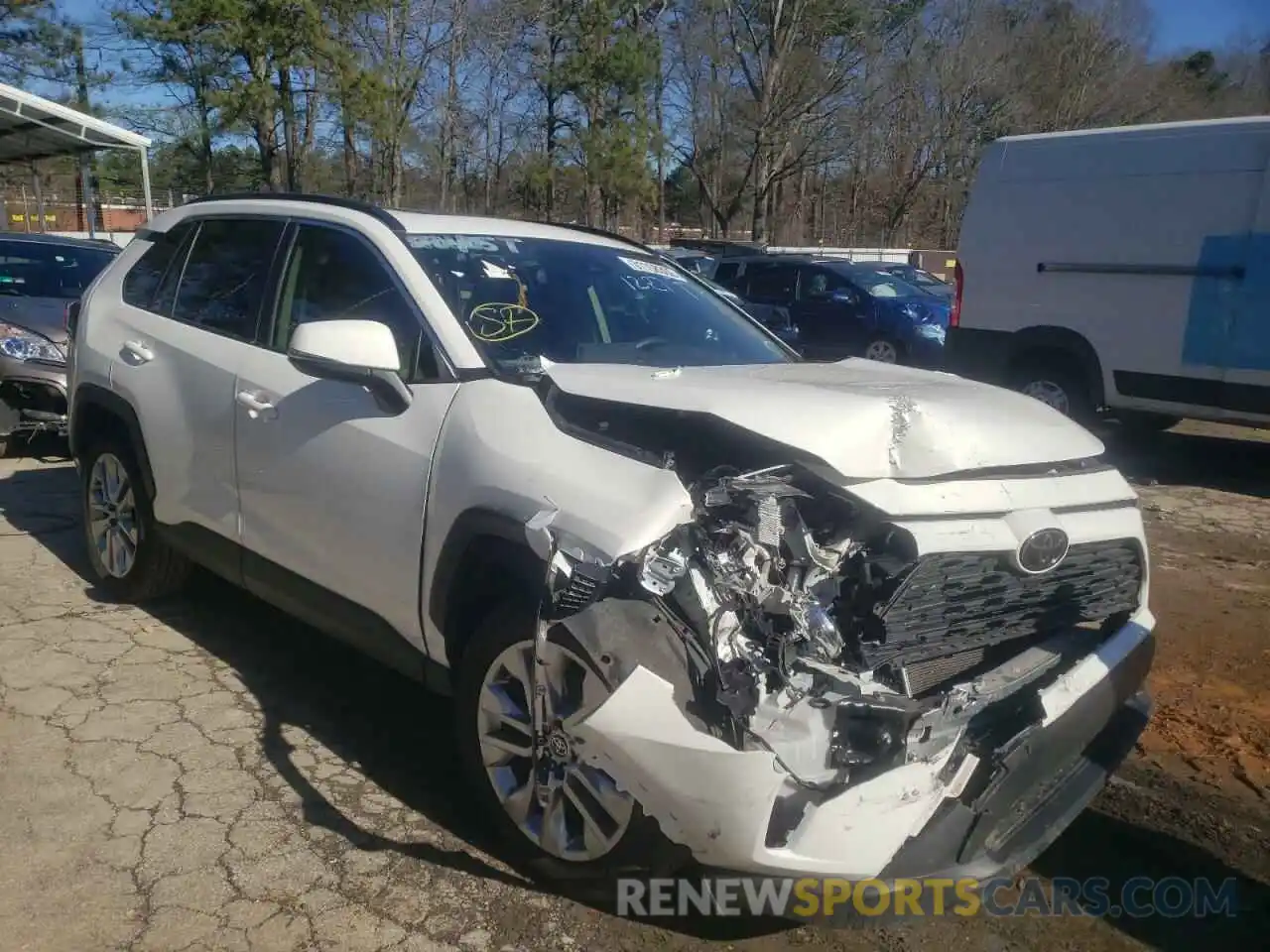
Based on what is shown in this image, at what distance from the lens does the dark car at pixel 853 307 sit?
562 inches

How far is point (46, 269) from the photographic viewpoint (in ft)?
28.1

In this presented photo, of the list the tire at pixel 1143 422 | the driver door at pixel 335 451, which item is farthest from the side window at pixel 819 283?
the driver door at pixel 335 451

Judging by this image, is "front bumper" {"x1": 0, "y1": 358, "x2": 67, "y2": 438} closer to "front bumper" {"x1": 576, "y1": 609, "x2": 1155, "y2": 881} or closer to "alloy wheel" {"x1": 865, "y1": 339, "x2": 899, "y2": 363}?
"front bumper" {"x1": 576, "y1": 609, "x2": 1155, "y2": 881}

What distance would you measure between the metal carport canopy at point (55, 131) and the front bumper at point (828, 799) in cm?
1274

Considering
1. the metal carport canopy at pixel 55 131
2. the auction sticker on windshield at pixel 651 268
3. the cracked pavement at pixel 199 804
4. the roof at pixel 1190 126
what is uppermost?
the metal carport canopy at pixel 55 131

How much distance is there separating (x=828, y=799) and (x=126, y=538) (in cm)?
376

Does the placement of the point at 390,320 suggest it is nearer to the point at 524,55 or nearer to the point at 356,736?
the point at 356,736

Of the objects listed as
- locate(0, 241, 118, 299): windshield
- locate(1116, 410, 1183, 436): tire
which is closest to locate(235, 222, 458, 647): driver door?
locate(0, 241, 118, 299): windshield

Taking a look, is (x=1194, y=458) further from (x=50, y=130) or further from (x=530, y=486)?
(x=50, y=130)

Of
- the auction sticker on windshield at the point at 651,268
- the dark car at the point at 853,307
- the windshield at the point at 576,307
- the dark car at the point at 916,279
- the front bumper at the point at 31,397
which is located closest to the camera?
the windshield at the point at 576,307

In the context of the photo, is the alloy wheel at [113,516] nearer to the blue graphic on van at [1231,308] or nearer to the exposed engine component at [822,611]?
the exposed engine component at [822,611]

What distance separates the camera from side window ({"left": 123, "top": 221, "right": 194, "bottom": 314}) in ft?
15.4

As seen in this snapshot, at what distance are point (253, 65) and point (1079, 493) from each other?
1784cm

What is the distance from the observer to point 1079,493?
2.79 meters
